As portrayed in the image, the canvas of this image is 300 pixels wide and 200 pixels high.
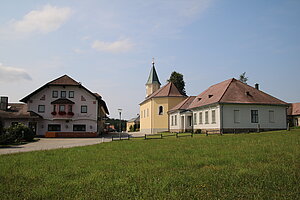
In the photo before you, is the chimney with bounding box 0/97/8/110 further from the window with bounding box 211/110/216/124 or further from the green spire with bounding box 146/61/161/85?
the green spire with bounding box 146/61/161/85

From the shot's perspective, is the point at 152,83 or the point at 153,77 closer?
the point at 152,83

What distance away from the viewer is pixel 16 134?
96.1 feet

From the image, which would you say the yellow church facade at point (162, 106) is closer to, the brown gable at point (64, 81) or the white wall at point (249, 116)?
the brown gable at point (64, 81)

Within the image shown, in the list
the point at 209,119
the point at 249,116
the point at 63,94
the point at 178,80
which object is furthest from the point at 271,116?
the point at 178,80

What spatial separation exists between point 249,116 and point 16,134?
26533 millimetres

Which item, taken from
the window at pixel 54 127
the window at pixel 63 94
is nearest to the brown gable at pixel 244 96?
the window at pixel 63 94

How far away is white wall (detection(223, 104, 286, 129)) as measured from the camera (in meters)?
31.5

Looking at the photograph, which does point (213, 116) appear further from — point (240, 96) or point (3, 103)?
point (3, 103)

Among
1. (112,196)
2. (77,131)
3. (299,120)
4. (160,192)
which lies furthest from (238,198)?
(299,120)

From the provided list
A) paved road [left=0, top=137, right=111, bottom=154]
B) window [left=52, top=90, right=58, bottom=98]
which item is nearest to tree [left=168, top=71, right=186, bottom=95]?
window [left=52, top=90, right=58, bottom=98]

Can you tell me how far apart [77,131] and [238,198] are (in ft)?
131

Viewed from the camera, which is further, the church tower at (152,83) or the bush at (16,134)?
the church tower at (152,83)

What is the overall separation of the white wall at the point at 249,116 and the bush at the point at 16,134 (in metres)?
22.8

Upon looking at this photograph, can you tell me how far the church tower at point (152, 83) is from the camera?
218ft
